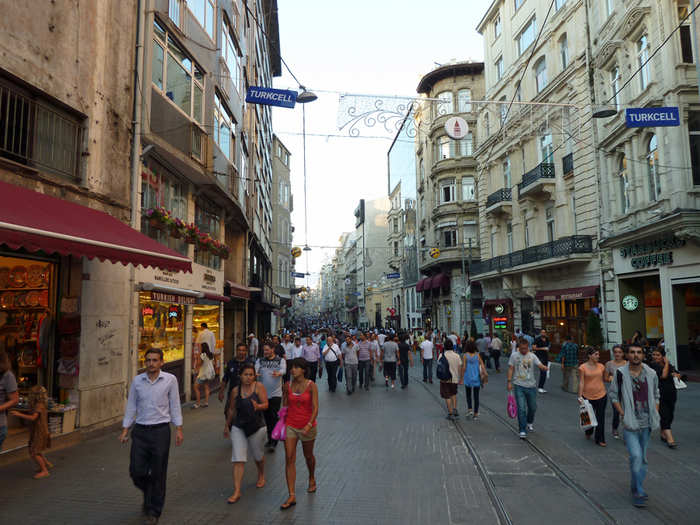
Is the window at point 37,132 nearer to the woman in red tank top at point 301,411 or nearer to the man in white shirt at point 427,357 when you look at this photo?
the woman in red tank top at point 301,411

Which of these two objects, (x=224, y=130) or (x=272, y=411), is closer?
(x=272, y=411)

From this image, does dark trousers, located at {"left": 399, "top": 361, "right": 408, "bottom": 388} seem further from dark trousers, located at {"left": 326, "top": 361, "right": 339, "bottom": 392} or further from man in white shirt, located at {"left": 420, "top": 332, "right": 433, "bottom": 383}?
dark trousers, located at {"left": 326, "top": 361, "right": 339, "bottom": 392}

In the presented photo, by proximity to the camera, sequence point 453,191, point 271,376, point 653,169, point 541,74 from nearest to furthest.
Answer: point 271,376 < point 653,169 < point 541,74 < point 453,191

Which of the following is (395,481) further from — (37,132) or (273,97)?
(273,97)

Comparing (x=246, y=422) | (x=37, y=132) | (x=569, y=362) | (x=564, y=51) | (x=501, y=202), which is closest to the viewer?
(x=246, y=422)

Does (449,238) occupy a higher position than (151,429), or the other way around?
(449,238)

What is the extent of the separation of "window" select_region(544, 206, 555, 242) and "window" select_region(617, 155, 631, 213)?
5.46 meters

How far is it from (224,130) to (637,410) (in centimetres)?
1453

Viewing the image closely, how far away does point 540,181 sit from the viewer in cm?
2373

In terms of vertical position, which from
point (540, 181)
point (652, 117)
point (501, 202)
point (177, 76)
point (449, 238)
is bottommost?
point (652, 117)

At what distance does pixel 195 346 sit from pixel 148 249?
6472mm

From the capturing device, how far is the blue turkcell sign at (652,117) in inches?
432

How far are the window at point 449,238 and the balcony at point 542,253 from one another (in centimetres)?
536

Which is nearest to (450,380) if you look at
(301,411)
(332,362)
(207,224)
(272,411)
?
(272,411)
